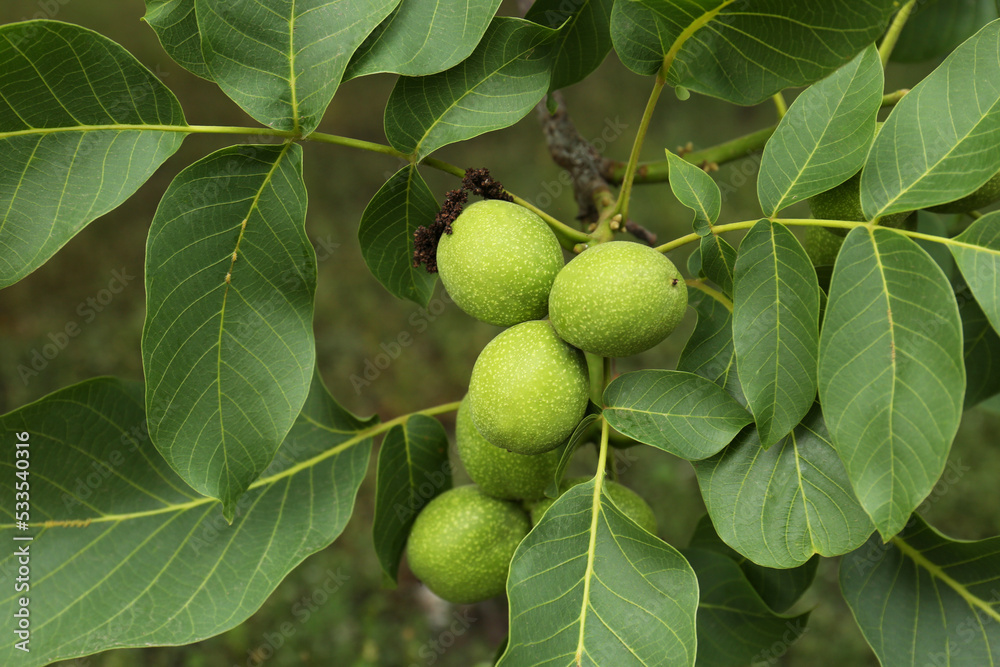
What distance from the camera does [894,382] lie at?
560 mm

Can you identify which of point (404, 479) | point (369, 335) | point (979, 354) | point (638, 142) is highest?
point (638, 142)

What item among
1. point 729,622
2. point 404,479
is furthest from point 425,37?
point 729,622

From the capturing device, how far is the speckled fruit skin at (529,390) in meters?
0.69

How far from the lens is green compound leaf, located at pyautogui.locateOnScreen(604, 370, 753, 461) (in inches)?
26.0

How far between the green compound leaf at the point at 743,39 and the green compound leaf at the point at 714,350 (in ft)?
0.73

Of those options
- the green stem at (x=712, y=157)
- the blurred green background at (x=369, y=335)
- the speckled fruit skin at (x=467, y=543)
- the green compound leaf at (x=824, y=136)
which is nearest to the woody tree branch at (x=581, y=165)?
the green stem at (x=712, y=157)

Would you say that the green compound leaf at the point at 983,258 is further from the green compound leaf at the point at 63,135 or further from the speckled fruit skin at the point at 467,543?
the green compound leaf at the point at 63,135

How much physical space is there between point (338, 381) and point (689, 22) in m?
2.31

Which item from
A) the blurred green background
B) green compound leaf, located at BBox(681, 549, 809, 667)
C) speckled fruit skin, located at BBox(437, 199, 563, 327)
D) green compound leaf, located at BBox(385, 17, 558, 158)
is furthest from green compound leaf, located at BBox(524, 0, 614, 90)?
the blurred green background

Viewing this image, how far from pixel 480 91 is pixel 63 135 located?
41 centimetres

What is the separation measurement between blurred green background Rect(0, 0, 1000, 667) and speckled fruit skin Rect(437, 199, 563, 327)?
4.72 ft

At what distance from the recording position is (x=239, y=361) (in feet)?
2.27

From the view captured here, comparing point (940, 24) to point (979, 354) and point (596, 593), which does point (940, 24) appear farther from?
point (596, 593)

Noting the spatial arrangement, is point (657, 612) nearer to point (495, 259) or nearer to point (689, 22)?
point (495, 259)
